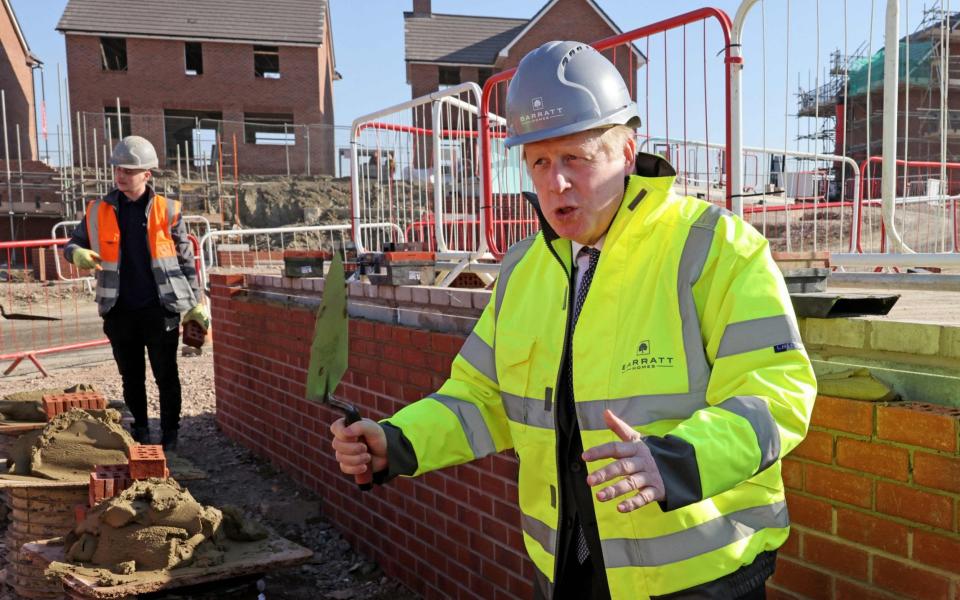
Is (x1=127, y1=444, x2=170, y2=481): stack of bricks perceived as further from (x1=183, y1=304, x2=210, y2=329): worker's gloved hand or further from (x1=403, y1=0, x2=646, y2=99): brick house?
(x1=403, y1=0, x2=646, y2=99): brick house

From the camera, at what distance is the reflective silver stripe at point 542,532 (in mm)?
1853

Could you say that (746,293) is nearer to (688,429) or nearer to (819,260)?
(688,429)

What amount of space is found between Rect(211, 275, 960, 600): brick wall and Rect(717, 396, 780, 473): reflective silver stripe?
779mm

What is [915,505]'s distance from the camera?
2000 mm

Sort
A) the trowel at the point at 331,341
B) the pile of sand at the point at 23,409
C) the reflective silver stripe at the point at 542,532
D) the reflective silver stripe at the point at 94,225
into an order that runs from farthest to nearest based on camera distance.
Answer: the reflective silver stripe at the point at 94,225
the pile of sand at the point at 23,409
the reflective silver stripe at the point at 542,532
the trowel at the point at 331,341

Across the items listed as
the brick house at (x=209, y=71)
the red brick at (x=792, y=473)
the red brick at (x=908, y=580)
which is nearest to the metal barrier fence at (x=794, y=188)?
the red brick at (x=792, y=473)

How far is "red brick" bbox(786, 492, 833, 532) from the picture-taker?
2.21 metres

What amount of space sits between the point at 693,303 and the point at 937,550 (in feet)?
3.08

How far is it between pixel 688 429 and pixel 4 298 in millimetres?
19440

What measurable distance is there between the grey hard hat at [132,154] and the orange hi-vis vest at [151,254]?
0.99 ft

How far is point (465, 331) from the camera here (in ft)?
12.0

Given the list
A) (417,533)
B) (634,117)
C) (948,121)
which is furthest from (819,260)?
(417,533)

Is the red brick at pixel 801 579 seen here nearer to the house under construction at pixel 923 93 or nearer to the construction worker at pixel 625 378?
the construction worker at pixel 625 378

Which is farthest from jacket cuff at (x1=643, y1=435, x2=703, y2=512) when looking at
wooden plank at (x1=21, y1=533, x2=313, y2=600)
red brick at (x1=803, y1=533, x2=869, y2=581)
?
wooden plank at (x1=21, y1=533, x2=313, y2=600)
